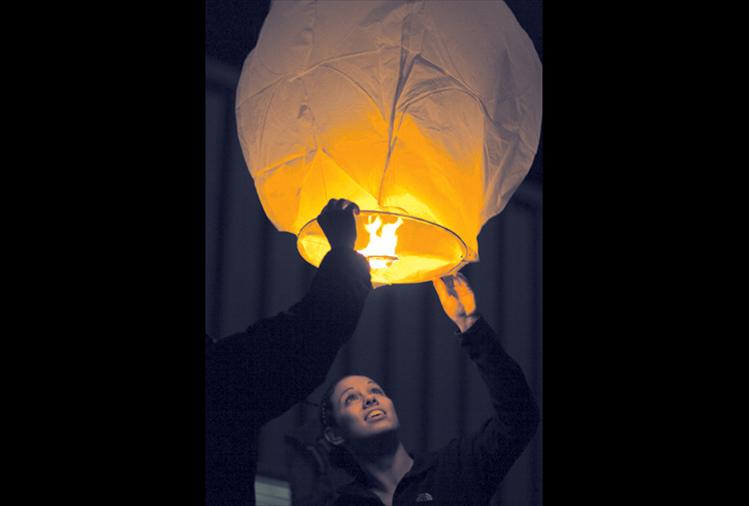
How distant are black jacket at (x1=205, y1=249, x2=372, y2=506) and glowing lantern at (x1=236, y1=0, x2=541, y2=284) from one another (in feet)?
0.30

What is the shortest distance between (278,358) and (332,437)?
2.93 ft

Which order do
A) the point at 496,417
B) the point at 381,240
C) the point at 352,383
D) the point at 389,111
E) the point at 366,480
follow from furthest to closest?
the point at 352,383, the point at 366,480, the point at 496,417, the point at 381,240, the point at 389,111

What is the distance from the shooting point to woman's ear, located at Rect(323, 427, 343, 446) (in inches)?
72.7

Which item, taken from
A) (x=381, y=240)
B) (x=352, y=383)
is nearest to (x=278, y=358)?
(x=381, y=240)

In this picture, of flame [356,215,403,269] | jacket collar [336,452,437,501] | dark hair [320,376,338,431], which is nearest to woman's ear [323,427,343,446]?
dark hair [320,376,338,431]

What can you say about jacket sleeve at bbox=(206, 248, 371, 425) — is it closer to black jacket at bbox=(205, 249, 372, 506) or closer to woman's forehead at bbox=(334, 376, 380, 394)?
black jacket at bbox=(205, 249, 372, 506)

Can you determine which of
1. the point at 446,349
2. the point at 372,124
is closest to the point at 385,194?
the point at 372,124

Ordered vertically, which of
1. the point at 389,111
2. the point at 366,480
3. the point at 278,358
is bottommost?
the point at 366,480

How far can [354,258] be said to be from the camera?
1027 mm

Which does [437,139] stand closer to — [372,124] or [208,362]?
[372,124]

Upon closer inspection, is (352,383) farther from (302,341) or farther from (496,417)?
(302,341)

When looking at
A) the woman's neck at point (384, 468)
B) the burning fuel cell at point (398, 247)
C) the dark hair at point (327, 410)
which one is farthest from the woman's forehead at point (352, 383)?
the burning fuel cell at point (398, 247)

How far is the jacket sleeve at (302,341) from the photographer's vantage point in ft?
3.35

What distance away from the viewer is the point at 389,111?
3.15ft
